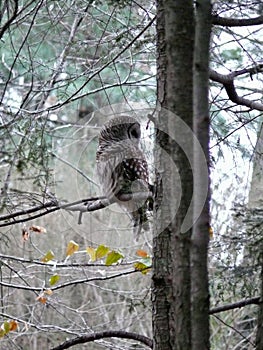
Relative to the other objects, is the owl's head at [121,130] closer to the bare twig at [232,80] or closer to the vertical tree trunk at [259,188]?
the vertical tree trunk at [259,188]

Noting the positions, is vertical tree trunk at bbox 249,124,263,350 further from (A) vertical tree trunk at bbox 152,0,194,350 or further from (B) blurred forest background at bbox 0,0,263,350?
(A) vertical tree trunk at bbox 152,0,194,350

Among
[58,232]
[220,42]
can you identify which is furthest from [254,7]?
[58,232]

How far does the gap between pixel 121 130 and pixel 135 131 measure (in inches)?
2.5

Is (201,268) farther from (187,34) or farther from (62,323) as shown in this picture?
(62,323)

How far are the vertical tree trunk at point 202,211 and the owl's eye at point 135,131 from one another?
4.51 ft

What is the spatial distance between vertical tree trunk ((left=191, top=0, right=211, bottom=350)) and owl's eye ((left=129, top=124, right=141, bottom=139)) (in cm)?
138

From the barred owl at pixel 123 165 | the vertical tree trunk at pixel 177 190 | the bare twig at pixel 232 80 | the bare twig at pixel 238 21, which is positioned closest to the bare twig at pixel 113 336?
the vertical tree trunk at pixel 177 190

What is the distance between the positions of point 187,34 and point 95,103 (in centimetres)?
267

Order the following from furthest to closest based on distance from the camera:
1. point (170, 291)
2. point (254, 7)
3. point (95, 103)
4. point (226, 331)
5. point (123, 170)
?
point (226, 331) → point (95, 103) → point (123, 170) → point (254, 7) → point (170, 291)

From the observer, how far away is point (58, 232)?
17.9 feet

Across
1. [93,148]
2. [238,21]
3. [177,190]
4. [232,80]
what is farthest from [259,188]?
[93,148]

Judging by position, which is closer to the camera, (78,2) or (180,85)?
(180,85)

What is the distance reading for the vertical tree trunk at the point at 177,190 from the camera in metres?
0.98

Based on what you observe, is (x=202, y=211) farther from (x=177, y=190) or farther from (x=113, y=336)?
(x=113, y=336)
